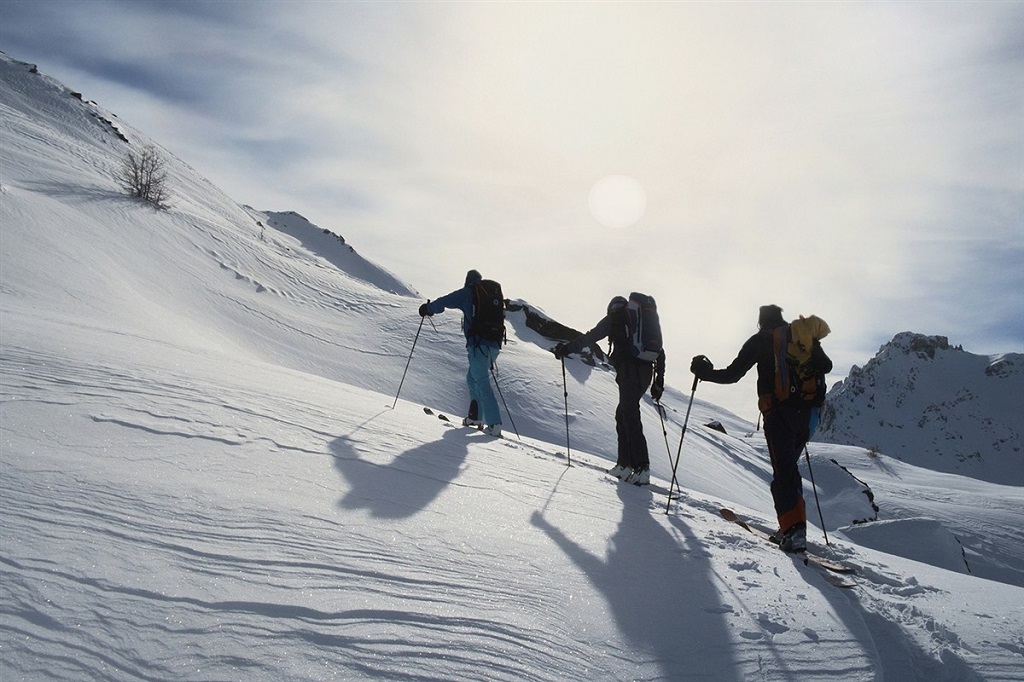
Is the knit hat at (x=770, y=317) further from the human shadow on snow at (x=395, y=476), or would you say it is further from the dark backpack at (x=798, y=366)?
the human shadow on snow at (x=395, y=476)

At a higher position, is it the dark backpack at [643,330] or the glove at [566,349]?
the dark backpack at [643,330]

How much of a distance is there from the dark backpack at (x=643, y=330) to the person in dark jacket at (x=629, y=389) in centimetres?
5

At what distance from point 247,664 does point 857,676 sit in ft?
8.17

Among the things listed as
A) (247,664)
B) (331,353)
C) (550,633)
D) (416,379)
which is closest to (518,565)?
(550,633)

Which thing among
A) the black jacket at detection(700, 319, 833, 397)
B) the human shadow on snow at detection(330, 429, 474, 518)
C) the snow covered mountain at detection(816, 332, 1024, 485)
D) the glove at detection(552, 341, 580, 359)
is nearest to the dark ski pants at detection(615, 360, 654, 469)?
the glove at detection(552, 341, 580, 359)

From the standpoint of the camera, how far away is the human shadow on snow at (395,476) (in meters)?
3.36

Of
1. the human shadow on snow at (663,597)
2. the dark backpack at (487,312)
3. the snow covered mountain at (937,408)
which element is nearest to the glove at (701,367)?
the human shadow on snow at (663,597)

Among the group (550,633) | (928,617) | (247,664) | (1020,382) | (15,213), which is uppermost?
(1020,382)

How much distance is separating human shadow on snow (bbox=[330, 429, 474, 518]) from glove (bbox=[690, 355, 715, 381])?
→ 243 cm

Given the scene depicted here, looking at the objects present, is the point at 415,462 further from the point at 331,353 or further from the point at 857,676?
the point at 331,353

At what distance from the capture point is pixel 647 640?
8.16ft

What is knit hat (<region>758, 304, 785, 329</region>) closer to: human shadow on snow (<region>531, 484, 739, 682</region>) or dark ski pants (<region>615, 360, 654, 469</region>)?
dark ski pants (<region>615, 360, 654, 469</region>)

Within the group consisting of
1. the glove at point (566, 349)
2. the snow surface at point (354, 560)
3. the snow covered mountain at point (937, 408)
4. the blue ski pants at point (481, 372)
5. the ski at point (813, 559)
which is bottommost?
the snow surface at point (354, 560)

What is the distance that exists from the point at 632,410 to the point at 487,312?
259 cm
